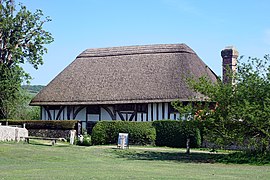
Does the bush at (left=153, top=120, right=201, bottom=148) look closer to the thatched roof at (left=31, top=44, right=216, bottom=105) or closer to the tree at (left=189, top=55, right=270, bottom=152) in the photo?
the thatched roof at (left=31, top=44, right=216, bottom=105)

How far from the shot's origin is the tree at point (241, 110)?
24281 mm

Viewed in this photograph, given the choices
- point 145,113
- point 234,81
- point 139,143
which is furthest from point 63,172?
point 145,113

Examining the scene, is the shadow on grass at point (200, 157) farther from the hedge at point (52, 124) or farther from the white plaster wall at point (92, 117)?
the white plaster wall at point (92, 117)

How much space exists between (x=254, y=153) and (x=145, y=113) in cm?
1523

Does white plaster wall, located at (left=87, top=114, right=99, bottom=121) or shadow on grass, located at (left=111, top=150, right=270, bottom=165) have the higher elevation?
white plaster wall, located at (left=87, top=114, right=99, bottom=121)

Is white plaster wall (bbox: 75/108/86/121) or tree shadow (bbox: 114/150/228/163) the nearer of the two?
tree shadow (bbox: 114/150/228/163)

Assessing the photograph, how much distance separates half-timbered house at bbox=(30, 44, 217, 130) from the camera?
131ft

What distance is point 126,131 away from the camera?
117 ft

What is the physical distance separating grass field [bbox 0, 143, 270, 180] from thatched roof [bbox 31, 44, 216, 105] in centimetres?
1074

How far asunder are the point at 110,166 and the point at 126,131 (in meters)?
15.3

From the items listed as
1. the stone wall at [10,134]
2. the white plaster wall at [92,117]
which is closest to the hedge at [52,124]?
the white plaster wall at [92,117]

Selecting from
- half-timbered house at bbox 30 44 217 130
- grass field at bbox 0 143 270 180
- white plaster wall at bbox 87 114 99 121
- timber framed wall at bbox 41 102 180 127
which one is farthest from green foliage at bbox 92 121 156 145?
white plaster wall at bbox 87 114 99 121

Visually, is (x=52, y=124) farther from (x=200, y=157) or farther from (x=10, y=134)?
(x=200, y=157)

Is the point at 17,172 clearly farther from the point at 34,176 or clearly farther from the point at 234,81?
the point at 234,81
